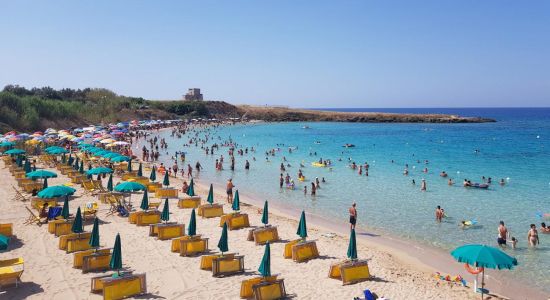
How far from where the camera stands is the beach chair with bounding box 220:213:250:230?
14.4 metres

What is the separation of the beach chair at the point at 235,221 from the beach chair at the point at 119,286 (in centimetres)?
555

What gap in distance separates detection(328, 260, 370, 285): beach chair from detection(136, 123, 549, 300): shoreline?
2.35 meters

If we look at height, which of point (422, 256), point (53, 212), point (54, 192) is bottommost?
point (422, 256)

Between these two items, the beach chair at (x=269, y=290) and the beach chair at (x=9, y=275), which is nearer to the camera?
the beach chair at (x=269, y=290)

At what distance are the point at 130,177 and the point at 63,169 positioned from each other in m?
4.86

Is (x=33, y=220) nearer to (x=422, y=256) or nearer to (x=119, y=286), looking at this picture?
(x=119, y=286)

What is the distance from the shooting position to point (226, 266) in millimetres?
10117

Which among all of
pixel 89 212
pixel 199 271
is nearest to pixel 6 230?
pixel 89 212

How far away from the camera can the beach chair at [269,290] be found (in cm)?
856

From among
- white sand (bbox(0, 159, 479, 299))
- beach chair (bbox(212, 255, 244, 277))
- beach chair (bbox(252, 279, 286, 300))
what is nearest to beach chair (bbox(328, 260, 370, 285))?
white sand (bbox(0, 159, 479, 299))

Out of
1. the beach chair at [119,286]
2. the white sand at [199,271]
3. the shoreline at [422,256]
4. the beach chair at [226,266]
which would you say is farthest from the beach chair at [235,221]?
the beach chair at [119,286]

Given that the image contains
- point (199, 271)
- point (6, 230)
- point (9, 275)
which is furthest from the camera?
point (6, 230)

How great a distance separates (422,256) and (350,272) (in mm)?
4116

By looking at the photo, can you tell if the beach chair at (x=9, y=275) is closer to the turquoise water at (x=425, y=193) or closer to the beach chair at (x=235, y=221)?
the beach chair at (x=235, y=221)
